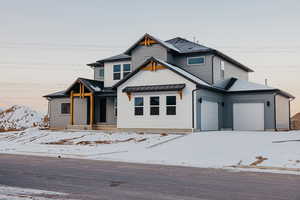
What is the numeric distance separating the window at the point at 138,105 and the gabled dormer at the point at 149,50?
440 cm

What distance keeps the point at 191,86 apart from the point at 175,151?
849 cm

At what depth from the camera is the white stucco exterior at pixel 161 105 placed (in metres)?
26.8

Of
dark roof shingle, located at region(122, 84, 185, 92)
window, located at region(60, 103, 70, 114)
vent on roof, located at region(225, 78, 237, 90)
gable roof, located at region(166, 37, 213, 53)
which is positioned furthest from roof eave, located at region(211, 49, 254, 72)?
window, located at region(60, 103, 70, 114)

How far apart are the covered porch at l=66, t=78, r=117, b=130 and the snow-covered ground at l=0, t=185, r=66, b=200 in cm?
2286

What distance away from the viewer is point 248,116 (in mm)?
30906

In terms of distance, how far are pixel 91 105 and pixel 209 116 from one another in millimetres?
10541

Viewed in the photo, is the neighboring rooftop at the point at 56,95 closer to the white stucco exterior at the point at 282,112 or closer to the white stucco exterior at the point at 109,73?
the white stucco exterior at the point at 109,73

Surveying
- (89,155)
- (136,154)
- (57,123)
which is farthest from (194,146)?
(57,123)

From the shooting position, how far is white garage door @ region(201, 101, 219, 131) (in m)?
28.0

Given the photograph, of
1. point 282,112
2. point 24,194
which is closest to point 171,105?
point 282,112

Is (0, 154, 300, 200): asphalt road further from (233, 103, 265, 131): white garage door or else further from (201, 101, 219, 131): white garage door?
(233, 103, 265, 131): white garage door

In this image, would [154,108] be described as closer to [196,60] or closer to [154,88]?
[154,88]

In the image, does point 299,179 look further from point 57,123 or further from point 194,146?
point 57,123

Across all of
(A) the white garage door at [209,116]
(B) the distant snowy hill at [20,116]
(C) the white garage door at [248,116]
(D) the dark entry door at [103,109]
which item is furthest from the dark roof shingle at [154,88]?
(B) the distant snowy hill at [20,116]
